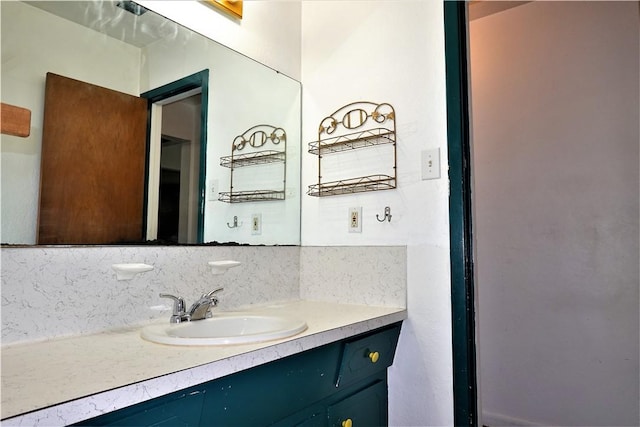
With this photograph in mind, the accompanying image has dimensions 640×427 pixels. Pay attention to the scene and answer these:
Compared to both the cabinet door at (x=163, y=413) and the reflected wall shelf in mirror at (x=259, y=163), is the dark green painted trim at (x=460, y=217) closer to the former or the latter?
the reflected wall shelf in mirror at (x=259, y=163)

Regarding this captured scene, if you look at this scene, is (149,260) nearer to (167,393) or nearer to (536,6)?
(167,393)

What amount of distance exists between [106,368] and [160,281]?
51 cm

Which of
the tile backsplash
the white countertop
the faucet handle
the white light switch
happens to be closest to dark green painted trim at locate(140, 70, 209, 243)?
the tile backsplash

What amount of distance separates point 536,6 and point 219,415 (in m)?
2.61

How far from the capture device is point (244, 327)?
131 cm

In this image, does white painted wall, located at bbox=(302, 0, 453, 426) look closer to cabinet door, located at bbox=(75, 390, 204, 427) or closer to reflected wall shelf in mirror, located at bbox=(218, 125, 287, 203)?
reflected wall shelf in mirror, located at bbox=(218, 125, 287, 203)

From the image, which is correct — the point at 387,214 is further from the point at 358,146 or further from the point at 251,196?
the point at 251,196

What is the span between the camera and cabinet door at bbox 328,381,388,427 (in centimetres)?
122

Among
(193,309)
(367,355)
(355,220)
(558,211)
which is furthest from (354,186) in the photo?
(558,211)

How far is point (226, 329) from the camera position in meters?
1.29

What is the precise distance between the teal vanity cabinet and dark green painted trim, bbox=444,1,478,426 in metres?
0.24

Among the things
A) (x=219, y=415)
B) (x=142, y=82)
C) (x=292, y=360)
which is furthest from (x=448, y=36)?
(x=219, y=415)

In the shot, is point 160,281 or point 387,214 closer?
point 160,281

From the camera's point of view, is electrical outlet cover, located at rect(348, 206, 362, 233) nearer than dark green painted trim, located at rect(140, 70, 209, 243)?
No
